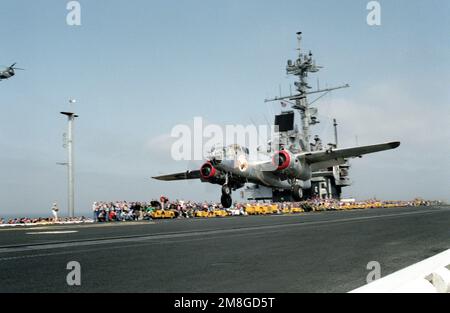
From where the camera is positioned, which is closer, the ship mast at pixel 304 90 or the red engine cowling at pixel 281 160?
the red engine cowling at pixel 281 160

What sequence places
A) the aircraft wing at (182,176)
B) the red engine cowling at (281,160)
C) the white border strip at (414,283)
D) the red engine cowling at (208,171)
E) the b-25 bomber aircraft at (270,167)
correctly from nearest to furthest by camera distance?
the white border strip at (414,283)
the b-25 bomber aircraft at (270,167)
the red engine cowling at (208,171)
the red engine cowling at (281,160)
the aircraft wing at (182,176)

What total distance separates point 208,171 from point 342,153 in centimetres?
1165

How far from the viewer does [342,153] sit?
118 feet

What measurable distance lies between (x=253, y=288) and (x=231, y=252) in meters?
4.62

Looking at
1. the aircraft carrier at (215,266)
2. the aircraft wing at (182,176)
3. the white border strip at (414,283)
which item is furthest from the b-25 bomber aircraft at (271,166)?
the white border strip at (414,283)

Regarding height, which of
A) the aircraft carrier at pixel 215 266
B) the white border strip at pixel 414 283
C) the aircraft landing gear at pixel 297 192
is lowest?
the aircraft carrier at pixel 215 266

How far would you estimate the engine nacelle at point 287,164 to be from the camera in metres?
34.6

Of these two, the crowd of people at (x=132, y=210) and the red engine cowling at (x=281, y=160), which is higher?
the red engine cowling at (x=281, y=160)

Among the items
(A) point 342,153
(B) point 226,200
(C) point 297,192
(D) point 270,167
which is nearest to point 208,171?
(B) point 226,200

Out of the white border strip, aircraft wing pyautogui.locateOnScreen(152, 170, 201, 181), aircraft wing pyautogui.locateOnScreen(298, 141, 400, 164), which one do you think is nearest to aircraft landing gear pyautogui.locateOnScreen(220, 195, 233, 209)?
aircraft wing pyautogui.locateOnScreen(298, 141, 400, 164)

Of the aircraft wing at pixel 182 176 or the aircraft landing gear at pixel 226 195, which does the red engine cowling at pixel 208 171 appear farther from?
the aircraft wing at pixel 182 176
